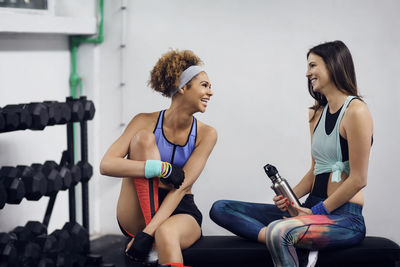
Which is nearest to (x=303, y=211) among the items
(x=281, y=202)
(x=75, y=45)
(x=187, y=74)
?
(x=281, y=202)

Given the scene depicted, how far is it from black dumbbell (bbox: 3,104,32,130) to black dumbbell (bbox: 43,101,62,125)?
12 centimetres

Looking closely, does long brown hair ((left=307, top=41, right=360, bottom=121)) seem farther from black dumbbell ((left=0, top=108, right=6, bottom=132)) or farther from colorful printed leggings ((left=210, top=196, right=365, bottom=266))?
black dumbbell ((left=0, top=108, right=6, bottom=132))

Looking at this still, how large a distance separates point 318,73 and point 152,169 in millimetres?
650

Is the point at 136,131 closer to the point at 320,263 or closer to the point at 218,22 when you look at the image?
the point at 320,263

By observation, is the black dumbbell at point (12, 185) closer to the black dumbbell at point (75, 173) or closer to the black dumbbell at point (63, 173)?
the black dumbbell at point (63, 173)

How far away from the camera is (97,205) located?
3443mm

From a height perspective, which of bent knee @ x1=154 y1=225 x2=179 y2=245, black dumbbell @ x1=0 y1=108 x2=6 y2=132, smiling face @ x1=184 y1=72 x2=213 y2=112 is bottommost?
bent knee @ x1=154 y1=225 x2=179 y2=245

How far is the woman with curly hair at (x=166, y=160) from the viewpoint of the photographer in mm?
1971

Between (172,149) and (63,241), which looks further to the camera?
(63,241)

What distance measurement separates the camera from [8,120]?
230 cm

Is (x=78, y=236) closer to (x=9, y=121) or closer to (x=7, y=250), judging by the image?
(x=7, y=250)

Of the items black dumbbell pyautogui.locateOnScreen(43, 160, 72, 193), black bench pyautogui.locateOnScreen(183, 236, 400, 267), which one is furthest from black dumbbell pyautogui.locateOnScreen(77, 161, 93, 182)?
black bench pyautogui.locateOnScreen(183, 236, 400, 267)

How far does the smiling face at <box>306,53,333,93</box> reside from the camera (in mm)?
2008

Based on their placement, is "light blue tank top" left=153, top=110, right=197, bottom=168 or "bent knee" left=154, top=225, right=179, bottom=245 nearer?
"bent knee" left=154, top=225, right=179, bottom=245
